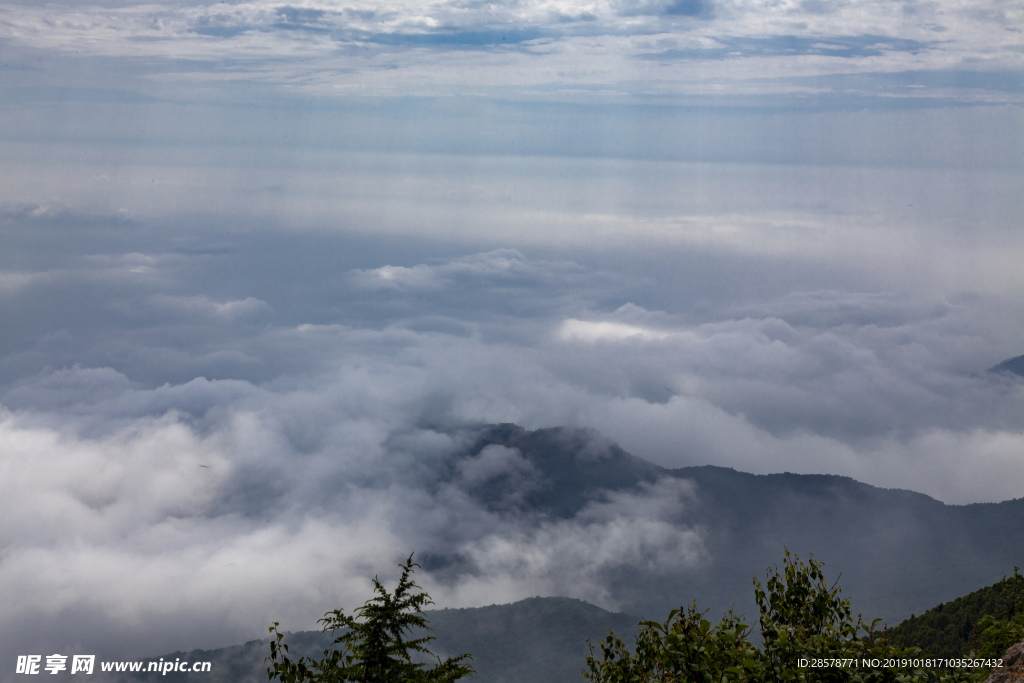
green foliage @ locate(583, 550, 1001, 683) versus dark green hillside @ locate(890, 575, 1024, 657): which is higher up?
green foliage @ locate(583, 550, 1001, 683)

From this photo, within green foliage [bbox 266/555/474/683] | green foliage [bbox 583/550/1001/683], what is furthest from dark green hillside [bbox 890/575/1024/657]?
green foliage [bbox 266/555/474/683]

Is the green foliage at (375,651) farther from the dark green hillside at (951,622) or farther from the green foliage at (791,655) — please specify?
the dark green hillside at (951,622)

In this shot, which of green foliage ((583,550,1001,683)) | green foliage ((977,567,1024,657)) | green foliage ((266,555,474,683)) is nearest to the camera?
green foliage ((583,550,1001,683))

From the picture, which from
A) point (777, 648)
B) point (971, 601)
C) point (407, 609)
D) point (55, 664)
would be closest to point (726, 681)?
point (777, 648)

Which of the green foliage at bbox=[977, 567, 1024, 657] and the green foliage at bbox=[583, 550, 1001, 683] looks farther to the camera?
the green foliage at bbox=[977, 567, 1024, 657]

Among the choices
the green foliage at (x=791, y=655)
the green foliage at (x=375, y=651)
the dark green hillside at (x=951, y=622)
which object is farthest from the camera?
the dark green hillside at (x=951, y=622)

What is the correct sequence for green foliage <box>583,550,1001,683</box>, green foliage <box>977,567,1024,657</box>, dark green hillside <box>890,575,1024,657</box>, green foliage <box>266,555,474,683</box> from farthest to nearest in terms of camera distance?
dark green hillside <box>890,575,1024,657</box> < green foliage <box>977,567,1024,657</box> < green foliage <box>266,555,474,683</box> < green foliage <box>583,550,1001,683</box>

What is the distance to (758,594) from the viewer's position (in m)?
14.1

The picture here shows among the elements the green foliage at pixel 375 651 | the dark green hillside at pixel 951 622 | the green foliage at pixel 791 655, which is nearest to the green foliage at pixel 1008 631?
the green foliage at pixel 791 655

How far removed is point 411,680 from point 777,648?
Result: 7.64 m

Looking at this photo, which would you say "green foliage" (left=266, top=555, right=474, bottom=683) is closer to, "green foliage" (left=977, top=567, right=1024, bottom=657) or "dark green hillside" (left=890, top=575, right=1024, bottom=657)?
"green foliage" (left=977, top=567, right=1024, bottom=657)

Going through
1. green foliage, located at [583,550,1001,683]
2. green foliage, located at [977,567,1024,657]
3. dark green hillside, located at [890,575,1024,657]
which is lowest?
dark green hillside, located at [890,575,1024,657]

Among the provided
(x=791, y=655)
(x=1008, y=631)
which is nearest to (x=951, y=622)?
(x=1008, y=631)

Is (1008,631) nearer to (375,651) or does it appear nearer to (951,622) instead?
(375,651)
